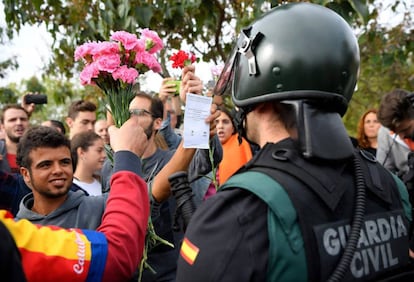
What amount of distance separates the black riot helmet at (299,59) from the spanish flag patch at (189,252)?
0.56 metres

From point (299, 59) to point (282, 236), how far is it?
633 millimetres

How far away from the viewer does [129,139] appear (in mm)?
2119

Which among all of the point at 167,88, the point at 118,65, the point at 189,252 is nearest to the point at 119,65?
the point at 118,65

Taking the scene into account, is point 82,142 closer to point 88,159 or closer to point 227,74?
point 88,159

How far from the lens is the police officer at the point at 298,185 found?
1450 millimetres

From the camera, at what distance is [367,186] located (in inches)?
66.2

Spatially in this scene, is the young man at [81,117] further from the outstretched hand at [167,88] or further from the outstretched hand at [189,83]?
the outstretched hand at [189,83]

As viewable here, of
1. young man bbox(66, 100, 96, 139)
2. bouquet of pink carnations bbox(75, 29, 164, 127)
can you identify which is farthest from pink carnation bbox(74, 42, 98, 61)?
young man bbox(66, 100, 96, 139)

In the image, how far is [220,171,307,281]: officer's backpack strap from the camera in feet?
4.71

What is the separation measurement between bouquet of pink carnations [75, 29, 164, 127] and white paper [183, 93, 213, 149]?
256mm

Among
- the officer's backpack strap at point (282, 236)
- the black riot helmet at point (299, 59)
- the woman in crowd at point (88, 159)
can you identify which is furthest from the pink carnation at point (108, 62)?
the woman in crowd at point (88, 159)

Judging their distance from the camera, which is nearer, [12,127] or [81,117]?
[12,127]

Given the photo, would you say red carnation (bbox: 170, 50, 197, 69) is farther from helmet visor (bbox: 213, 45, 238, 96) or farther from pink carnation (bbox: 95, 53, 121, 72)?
helmet visor (bbox: 213, 45, 238, 96)

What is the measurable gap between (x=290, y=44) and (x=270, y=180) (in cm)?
52
